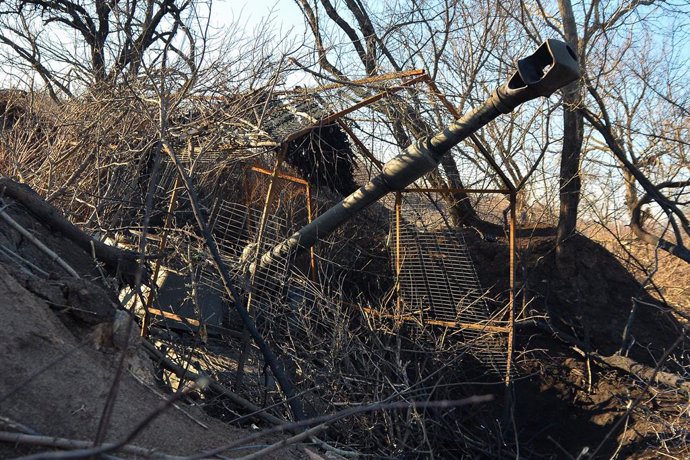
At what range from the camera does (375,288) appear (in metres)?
7.45

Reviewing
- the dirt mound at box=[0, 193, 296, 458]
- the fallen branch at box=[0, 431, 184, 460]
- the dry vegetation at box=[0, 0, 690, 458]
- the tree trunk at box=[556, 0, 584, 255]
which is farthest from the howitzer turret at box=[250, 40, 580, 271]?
the fallen branch at box=[0, 431, 184, 460]

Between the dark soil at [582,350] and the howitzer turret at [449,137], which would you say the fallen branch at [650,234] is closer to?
the dark soil at [582,350]

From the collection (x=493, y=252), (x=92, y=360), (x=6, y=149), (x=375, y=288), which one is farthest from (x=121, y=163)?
(x=493, y=252)

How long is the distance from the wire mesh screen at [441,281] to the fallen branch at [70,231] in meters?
2.33

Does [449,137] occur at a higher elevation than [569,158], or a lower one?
lower

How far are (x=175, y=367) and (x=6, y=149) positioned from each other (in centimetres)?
381

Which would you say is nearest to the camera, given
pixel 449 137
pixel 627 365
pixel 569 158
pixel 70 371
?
pixel 70 371

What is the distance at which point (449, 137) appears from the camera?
5352mm

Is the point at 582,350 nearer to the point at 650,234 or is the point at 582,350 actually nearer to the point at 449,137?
the point at 650,234

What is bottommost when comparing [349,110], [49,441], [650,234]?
[49,441]

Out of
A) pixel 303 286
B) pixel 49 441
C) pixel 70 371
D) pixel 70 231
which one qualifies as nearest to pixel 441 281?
pixel 303 286

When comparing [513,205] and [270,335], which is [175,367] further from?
[513,205]

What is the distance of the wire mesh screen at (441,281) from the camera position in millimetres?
6004

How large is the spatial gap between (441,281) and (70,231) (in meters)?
3.46
